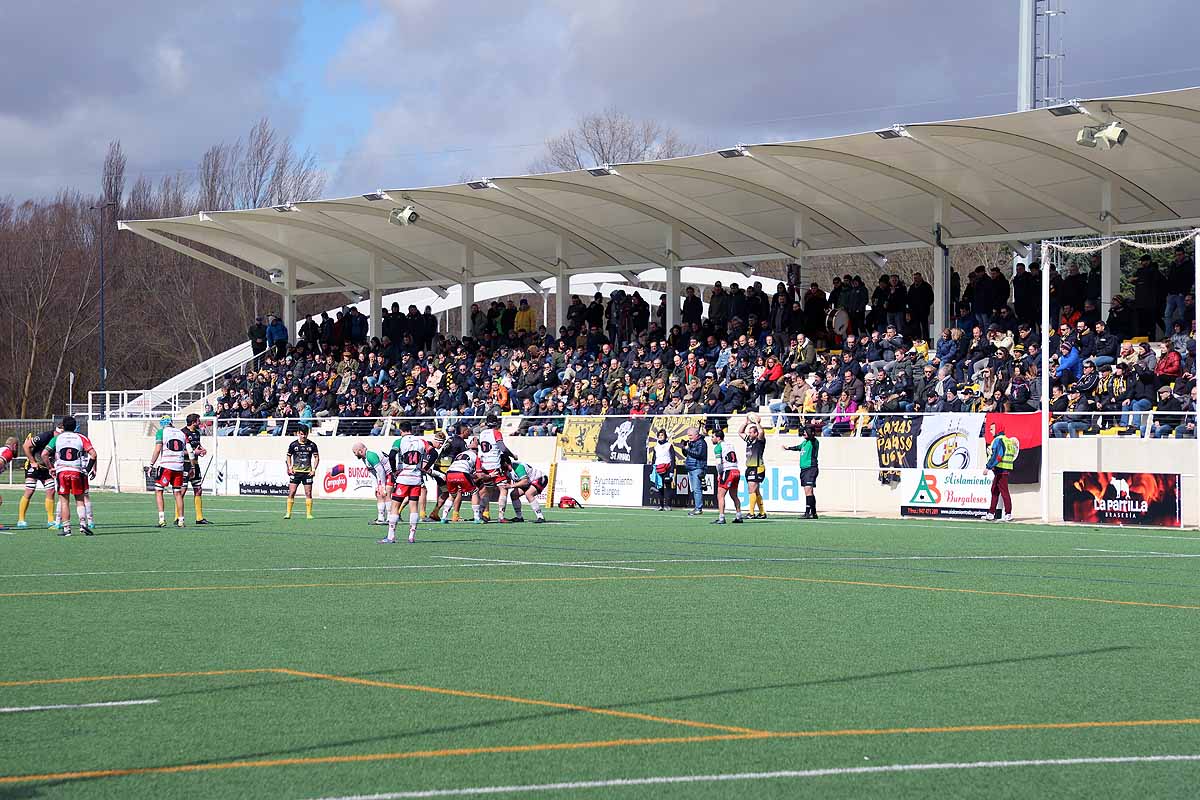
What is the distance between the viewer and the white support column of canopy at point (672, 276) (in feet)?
139

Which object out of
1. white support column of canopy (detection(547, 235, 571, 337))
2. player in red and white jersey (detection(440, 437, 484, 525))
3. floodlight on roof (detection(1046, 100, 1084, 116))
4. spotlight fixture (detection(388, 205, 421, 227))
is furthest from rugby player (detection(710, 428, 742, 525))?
white support column of canopy (detection(547, 235, 571, 337))

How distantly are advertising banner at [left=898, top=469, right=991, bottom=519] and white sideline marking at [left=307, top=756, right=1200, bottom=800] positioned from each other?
21.6 metres

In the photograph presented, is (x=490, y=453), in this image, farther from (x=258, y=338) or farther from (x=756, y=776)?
(x=258, y=338)

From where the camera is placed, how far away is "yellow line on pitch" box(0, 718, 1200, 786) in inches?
263

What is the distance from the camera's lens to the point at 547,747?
7.29 metres

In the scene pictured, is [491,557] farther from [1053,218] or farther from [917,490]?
[1053,218]

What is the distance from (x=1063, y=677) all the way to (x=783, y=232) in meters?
32.2

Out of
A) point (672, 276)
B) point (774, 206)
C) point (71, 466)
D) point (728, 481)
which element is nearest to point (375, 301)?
point (672, 276)

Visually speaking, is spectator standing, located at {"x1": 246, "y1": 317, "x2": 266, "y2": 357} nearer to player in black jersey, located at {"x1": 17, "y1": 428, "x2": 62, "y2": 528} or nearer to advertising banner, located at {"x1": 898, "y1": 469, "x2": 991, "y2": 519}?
player in black jersey, located at {"x1": 17, "y1": 428, "x2": 62, "y2": 528}

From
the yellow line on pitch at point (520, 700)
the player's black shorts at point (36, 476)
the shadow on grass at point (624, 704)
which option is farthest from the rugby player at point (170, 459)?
the shadow on grass at point (624, 704)

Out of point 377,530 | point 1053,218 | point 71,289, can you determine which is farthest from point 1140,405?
point 71,289

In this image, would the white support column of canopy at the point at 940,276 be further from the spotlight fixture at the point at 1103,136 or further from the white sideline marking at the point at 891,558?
the white sideline marking at the point at 891,558

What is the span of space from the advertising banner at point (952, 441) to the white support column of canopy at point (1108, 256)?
681cm

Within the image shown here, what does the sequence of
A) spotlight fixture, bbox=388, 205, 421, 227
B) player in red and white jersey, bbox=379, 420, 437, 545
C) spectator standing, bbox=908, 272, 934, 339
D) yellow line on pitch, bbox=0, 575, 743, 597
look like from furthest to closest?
spotlight fixture, bbox=388, 205, 421, 227 < spectator standing, bbox=908, 272, 934, 339 < player in red and white jersey, bbox=379, 420, 437, 545 < yellow line on pitch, bbox=0, 575, 743, 597
